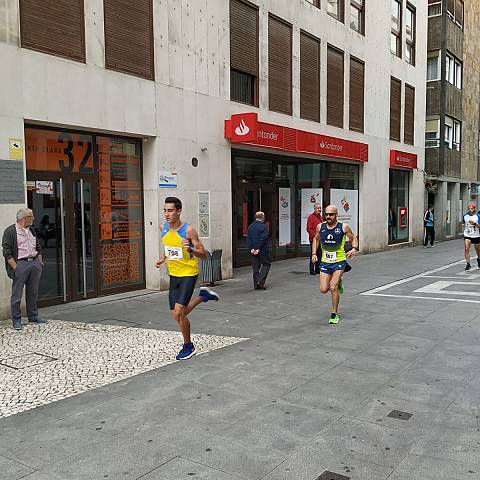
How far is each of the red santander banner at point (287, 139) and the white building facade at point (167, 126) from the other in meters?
0.04

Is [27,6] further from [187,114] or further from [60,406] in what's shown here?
[60,406]

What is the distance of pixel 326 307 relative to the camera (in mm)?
9352

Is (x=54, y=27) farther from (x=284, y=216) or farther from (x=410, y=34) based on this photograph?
(x=410, y=34)

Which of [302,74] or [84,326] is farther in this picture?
[302,74]

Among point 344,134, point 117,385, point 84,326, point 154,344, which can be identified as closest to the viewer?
point 117,385

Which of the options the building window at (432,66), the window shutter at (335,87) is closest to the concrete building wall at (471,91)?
the building window at (432,66)

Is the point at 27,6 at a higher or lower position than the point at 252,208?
higher

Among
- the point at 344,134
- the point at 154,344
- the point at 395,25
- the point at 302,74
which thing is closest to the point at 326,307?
the point at 154,344

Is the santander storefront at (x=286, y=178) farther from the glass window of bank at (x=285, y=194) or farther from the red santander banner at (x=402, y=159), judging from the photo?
the red santander banner at (x=402, y=159)

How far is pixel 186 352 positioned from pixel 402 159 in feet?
58.8

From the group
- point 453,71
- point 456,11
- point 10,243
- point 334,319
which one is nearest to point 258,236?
point 334,319

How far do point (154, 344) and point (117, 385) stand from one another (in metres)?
1.58

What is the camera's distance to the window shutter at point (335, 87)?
17.3m

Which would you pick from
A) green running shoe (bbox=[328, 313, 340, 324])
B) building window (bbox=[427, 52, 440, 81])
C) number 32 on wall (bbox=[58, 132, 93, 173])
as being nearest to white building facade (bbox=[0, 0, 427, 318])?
number 32 on wall (bbox=[58, 132, 93, 173])
